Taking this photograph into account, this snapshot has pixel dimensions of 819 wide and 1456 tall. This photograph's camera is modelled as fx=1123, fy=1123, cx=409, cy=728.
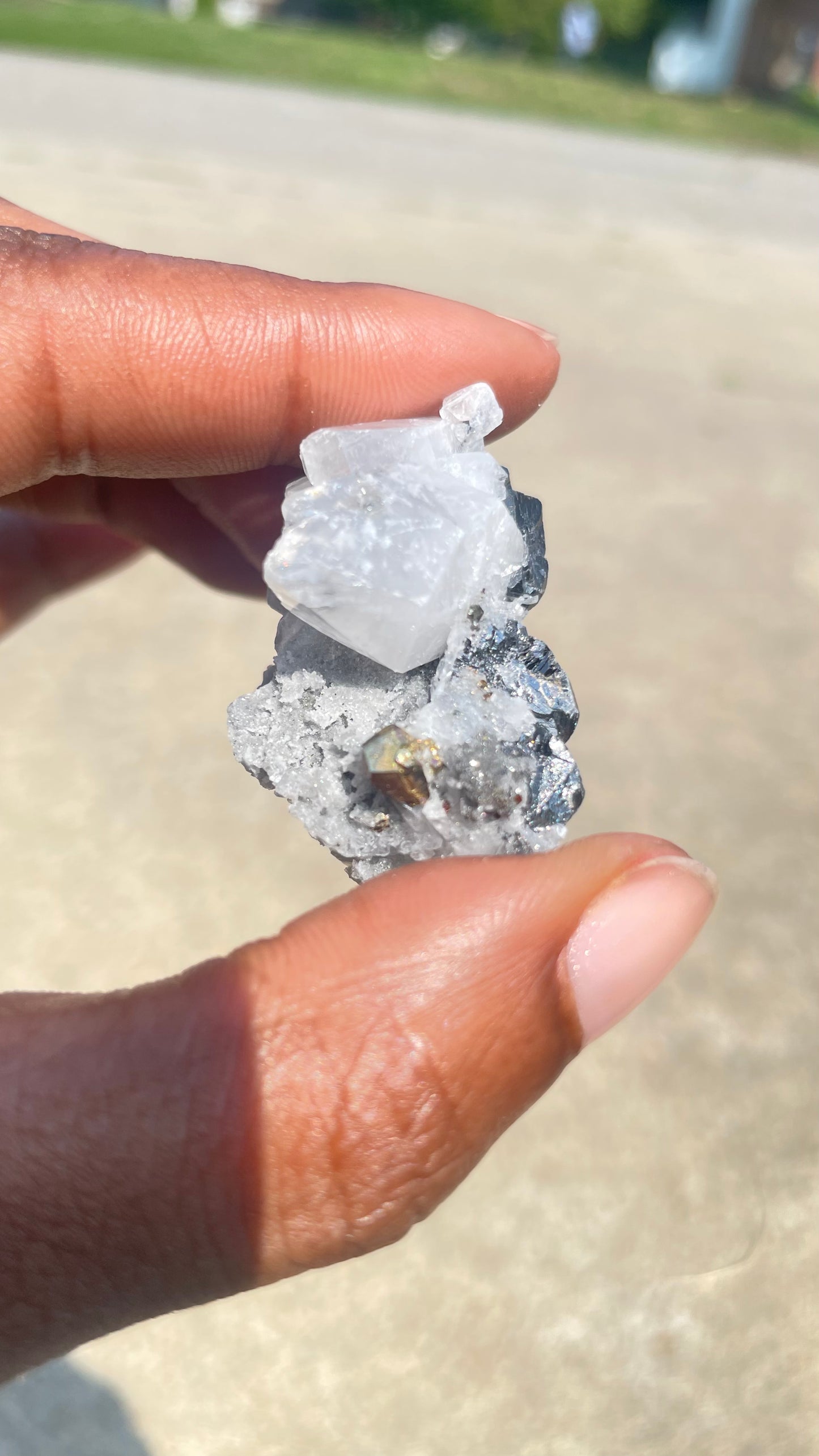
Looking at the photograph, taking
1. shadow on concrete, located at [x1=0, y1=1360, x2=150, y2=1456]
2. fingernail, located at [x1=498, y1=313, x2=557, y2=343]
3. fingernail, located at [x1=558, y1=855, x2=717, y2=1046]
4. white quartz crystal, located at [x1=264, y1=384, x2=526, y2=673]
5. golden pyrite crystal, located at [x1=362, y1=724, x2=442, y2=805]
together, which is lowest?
shadow on concrete, located at [x1=0, y1=1360, x2=150, y2=1456]

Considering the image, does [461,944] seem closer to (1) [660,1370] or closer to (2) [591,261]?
(1) [660,1370]

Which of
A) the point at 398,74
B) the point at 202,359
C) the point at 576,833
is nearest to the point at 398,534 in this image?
the point at 202,359

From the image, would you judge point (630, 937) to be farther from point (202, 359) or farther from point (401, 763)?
point (202, 359)

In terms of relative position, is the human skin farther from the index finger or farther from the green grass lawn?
Result: the green grass lawn

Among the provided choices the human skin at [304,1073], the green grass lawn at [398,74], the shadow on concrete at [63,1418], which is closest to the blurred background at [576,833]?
the shadow on concrete at [63,1418]

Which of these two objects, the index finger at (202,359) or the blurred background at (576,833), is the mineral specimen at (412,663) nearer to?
the index finger at (202,359)

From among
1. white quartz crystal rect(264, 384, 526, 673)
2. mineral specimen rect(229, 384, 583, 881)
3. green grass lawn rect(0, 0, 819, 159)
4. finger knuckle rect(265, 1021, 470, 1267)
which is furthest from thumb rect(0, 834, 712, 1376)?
green grass lawn rect(0, 0, 819, 159)
